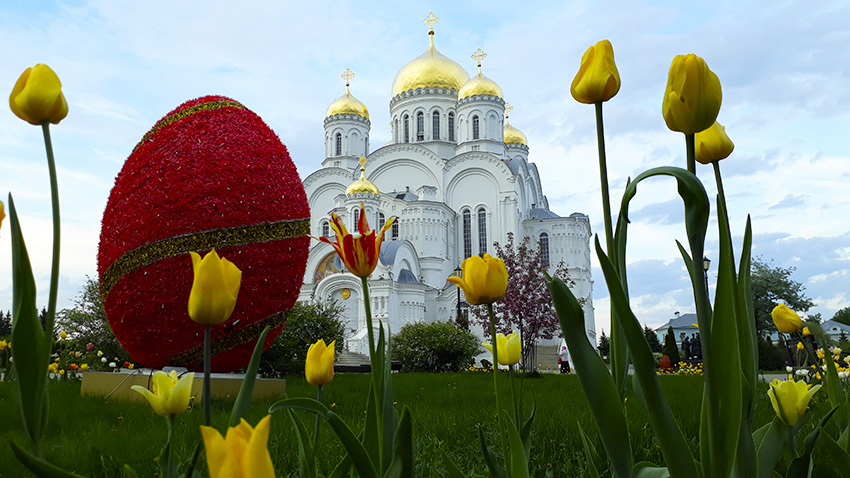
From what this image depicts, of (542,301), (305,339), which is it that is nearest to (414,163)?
(542,301)

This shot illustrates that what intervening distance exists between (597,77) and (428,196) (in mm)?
29434

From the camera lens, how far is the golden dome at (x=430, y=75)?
3284cm

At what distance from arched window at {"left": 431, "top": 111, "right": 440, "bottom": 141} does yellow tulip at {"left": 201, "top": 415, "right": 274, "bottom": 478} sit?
107ft

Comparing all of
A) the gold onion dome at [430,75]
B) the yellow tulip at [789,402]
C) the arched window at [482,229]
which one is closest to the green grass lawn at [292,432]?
the yellow tulip at [789,402]

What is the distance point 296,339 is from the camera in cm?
1178

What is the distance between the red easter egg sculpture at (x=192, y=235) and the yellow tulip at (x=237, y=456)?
14.1 ft

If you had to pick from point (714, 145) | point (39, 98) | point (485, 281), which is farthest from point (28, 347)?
point (714, 145)

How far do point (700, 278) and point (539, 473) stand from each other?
91.4 inches

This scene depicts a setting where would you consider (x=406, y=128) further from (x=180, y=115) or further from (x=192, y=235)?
(x=192, y=235)

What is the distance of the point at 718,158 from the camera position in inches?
61.5

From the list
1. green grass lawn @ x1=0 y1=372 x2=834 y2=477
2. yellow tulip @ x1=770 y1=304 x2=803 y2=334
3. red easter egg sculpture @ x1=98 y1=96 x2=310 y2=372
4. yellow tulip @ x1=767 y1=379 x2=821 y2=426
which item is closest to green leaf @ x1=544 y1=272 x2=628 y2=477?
yellow tulip @ x1=767 y1=379 x2=821 y2=426

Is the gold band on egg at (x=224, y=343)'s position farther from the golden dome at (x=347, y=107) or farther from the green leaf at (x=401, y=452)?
the golden dome at (x=347, y=107)

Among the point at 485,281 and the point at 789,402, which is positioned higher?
the point at 485,281

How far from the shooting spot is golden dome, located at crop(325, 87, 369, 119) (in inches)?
1362
